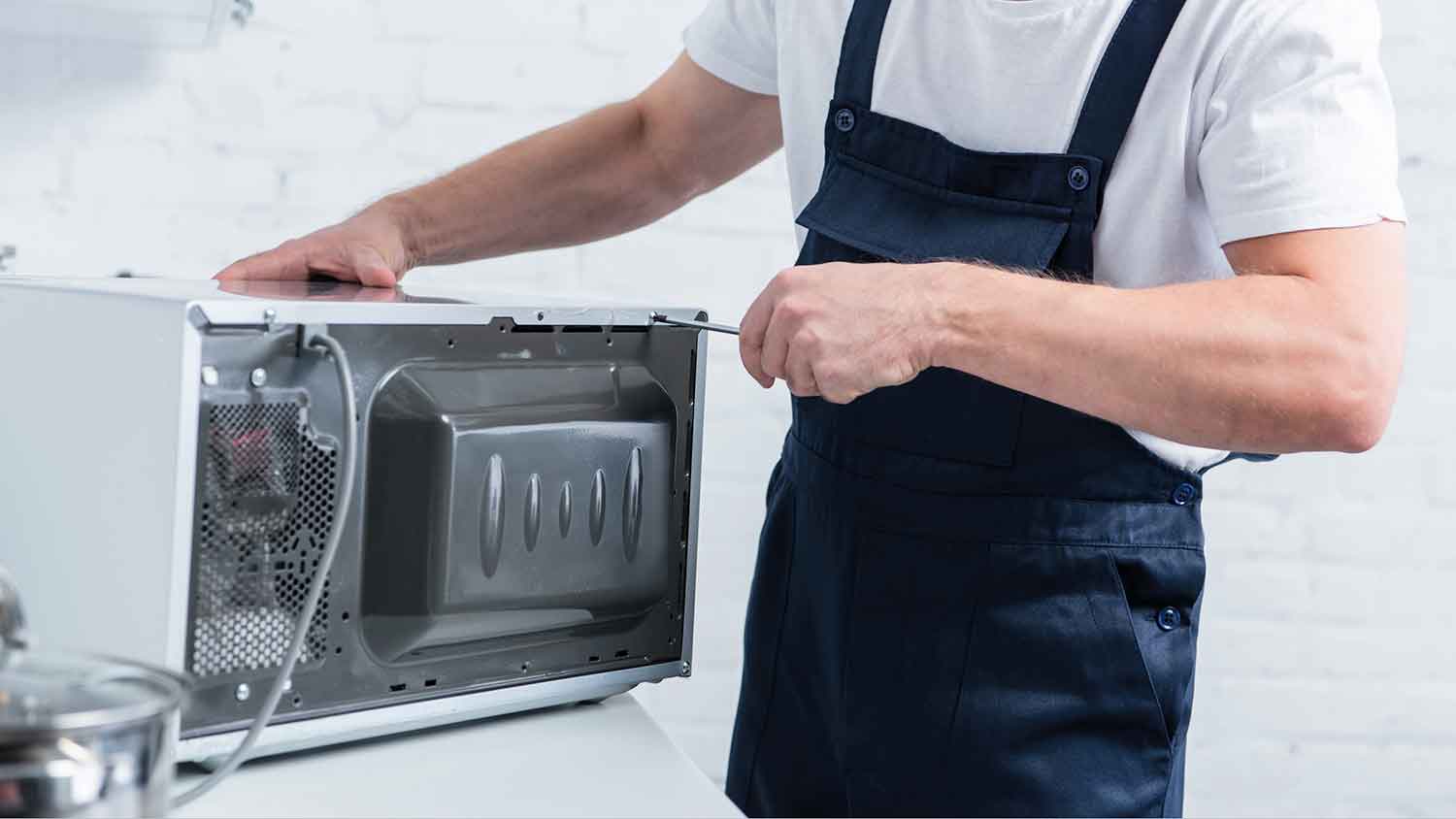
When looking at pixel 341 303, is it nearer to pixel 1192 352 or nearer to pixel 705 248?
pixel 1192 352

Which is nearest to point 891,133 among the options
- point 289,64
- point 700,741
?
point 289,64

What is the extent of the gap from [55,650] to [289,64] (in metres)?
1.03

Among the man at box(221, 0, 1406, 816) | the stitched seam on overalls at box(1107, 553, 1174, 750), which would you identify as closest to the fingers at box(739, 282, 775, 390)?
the man at box(221, 0, 1406, 816)

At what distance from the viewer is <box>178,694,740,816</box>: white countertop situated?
74 cm

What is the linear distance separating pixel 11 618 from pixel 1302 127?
2.22 feet

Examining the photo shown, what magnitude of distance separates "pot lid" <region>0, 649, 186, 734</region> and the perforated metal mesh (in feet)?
0.55

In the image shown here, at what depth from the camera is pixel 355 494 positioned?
777 mm

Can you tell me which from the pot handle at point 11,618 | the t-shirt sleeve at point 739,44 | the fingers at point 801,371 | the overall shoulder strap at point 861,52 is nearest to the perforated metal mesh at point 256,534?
the pot handle at point 11,618

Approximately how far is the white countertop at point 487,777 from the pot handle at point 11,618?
179 millimetres

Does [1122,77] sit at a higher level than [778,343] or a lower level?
higher

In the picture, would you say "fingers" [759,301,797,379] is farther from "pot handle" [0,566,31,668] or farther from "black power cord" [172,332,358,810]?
"pot handle" [0,566,31,668]

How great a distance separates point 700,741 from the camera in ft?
5.38

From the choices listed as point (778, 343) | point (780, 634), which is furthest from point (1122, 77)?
point (780, 634)

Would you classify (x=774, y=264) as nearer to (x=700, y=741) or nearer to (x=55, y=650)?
(x=700, y=741)
